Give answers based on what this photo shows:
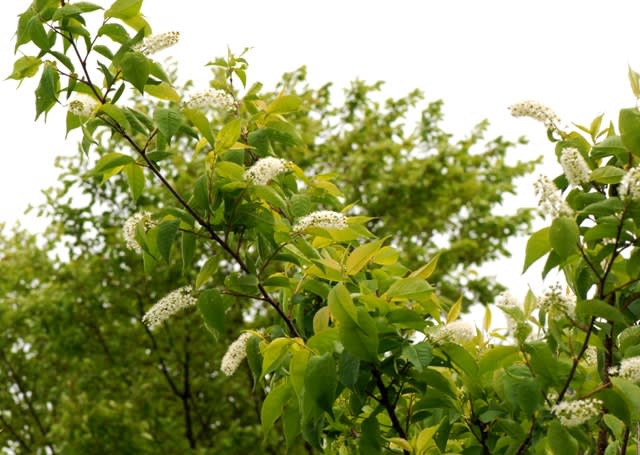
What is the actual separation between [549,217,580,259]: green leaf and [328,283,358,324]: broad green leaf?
0.40 m

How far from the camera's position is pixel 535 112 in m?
2.04

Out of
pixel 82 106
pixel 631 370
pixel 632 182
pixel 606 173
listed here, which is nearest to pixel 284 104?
pixel 82 106

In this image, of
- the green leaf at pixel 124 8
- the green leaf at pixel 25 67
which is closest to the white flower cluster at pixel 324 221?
the green leaf at pixel 124 8

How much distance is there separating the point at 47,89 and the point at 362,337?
0.94 metres

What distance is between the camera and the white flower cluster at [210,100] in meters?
2.18

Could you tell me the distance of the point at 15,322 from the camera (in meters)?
10.7

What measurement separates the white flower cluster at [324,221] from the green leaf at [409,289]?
0.56ft

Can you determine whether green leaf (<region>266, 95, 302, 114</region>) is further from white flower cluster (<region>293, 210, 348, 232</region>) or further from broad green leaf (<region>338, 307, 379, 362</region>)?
broad green leaf (<region>338, 307, 379, 362</region>)

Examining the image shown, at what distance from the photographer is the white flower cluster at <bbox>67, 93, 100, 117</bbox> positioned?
2.16 meters

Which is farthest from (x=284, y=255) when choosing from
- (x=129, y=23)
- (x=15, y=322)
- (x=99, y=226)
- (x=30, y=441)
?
(x=30, y=441)

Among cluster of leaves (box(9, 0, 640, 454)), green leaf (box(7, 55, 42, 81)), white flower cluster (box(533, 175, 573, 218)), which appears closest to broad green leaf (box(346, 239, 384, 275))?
cluster of leaves (box(9, 0, 640, 454))

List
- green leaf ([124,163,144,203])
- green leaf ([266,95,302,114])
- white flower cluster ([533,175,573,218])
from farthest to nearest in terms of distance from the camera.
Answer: green leaf ([266,95,302,114]), green leaf ([124,163,144,203]), white flower cluster ([533,175,573,218])

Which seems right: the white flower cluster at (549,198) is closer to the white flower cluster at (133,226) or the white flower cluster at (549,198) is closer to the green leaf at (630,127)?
the green leaf at (630,127)

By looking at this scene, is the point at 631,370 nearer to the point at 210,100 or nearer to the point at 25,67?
the point at 210,100
